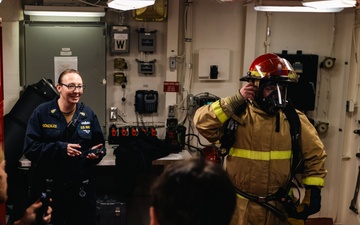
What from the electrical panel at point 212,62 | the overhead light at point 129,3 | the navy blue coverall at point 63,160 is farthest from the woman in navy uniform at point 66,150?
the electrical panel at point 212,62


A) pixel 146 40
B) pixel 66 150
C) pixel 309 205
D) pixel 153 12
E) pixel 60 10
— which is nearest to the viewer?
pixel 309 205

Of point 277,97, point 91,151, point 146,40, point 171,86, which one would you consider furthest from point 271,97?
point 146,40

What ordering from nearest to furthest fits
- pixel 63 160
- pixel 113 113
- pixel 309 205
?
pixel 309 205 → pixel 63 160 → pixel 113 113

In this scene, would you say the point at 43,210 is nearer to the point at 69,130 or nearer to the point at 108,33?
the point at 69,130

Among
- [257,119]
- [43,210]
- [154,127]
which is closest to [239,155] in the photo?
[257,119]

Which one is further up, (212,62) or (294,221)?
(212,62)

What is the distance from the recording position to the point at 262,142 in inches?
110

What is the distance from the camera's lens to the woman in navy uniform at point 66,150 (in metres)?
3.47

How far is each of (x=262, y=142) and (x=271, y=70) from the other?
0.44 m

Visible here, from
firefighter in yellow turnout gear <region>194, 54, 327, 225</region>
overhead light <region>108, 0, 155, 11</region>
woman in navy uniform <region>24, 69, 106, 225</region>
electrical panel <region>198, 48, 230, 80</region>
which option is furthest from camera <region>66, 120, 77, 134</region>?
electrical panel <region>198, 48, 230, 80</region>

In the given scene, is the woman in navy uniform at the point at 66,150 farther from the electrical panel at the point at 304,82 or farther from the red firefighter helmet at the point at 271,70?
the electrical panel at the point at 304,82

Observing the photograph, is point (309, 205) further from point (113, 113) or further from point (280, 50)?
point (113, 113)

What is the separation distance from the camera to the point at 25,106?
423 centimetres

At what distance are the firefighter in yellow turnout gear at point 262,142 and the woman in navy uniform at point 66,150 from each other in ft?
3.76
